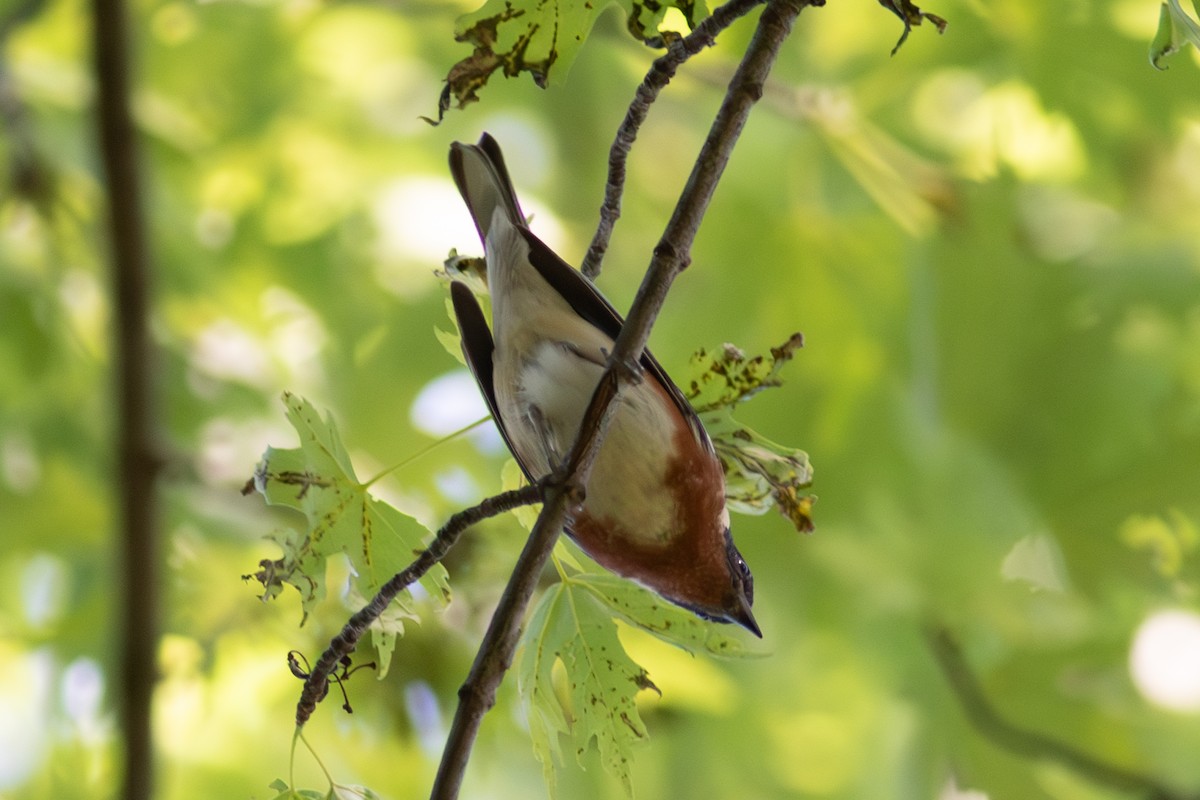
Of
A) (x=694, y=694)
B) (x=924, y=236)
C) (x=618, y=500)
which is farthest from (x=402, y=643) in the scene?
(x=924, y=236)

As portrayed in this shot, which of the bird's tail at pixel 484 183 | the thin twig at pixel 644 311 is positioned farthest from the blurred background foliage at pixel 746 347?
the thin twig at pixel 644 311

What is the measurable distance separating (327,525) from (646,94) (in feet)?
2.42

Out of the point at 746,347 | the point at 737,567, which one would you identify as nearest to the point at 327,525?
the point at 737,567

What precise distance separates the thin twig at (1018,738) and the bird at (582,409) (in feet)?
4.24

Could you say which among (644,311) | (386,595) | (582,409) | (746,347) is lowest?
(386,595)

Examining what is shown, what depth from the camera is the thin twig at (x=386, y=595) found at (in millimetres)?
1483

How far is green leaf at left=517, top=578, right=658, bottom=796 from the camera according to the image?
1.69m

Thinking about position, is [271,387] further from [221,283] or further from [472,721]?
[472,721]

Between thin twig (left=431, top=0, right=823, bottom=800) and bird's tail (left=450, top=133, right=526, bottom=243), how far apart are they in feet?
3.14

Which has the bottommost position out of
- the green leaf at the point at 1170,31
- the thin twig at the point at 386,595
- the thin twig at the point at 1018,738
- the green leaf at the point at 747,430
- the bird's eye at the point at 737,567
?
the thin twig at the point at 386,595

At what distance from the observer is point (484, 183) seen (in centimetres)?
243

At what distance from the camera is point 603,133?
4.33 m

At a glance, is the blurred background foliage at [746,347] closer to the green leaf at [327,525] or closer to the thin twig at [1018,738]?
the thin twig at [1018,738]

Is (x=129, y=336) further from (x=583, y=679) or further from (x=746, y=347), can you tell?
(x=746, y=347)
